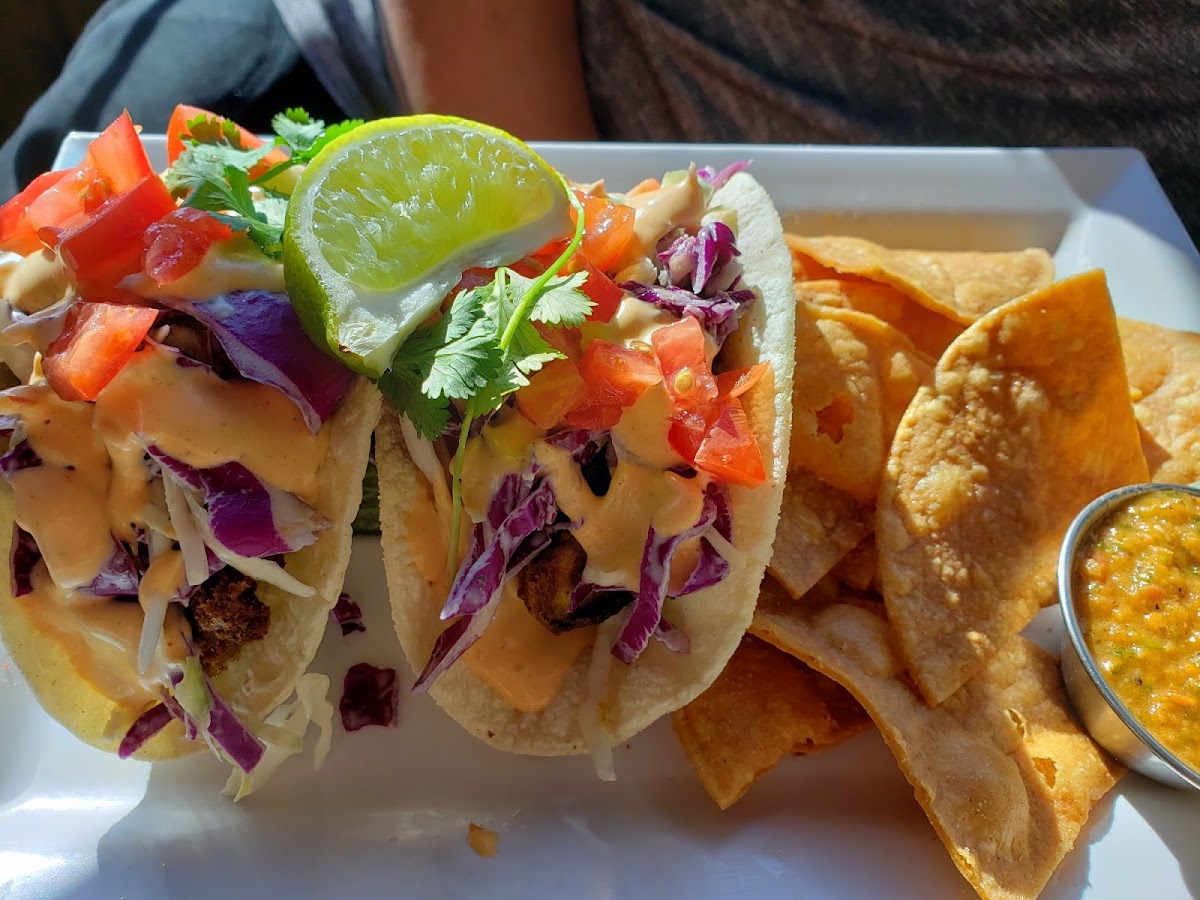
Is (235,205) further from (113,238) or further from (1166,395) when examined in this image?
(1166,395)

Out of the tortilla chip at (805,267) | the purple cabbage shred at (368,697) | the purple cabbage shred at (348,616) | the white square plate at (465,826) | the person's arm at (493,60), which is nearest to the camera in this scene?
the white square plate at (465,826)

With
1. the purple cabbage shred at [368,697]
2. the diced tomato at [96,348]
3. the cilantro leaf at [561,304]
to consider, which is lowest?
the purple cabbage shred at [368,697]

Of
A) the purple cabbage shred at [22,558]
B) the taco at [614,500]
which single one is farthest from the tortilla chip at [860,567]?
the purple cabbage shred at [22,558]

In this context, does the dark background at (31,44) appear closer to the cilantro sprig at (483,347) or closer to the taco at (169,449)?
the taco at (169,449)

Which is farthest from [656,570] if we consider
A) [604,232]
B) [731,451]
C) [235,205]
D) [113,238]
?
[113,238]

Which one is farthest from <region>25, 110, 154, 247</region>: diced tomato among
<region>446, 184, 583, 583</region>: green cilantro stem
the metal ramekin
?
the metal ramekin

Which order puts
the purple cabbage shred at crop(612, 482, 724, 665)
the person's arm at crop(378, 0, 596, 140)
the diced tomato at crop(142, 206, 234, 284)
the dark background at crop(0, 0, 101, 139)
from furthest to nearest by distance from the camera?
1. the dark background at crop(0, 0, 101, 139)
2. the person's arm at crop(378, 0, 596, 140)
3. the purple cabbage shred at crop(612, 482, 724, 665)
4. the diced tomato at crop(142, 206, 234, 284)

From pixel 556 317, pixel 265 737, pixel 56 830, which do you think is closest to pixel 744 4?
pixel 556 317

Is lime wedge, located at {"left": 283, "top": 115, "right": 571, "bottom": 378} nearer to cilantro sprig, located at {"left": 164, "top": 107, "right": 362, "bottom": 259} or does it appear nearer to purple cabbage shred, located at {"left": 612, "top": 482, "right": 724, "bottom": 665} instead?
cilantro sprig, located at {"left": 164, "top": 107, "right": 362, "bottom": 259}
